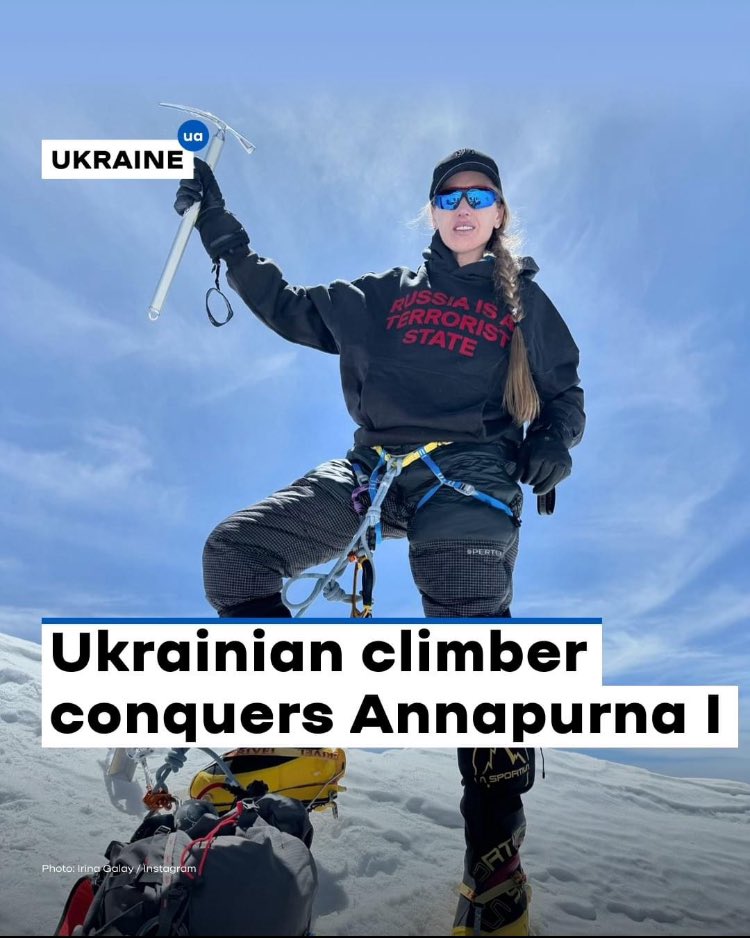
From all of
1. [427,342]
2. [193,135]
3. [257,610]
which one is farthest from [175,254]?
[257,610]

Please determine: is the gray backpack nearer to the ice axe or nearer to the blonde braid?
the blonde braid

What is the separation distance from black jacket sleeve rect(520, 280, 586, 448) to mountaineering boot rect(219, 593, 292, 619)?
1789mm

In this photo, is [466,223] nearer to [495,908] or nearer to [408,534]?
[408,534]

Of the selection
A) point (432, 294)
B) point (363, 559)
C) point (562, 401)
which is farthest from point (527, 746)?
point (432, 294)

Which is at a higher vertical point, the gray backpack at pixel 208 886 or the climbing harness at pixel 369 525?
the climbing harness at pixel 369 525

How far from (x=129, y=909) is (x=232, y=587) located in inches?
61.1

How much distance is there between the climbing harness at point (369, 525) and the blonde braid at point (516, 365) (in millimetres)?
486

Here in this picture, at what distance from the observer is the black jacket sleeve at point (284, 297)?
14.5 ft

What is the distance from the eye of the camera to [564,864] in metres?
4.50

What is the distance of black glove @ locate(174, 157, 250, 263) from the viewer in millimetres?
4434

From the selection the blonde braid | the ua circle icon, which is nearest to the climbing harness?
the blonde braid

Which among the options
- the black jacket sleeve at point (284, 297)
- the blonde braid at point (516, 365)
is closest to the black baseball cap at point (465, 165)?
the blonde braid at point (516, 365)

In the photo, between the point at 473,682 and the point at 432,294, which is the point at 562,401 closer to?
the point at 432,294

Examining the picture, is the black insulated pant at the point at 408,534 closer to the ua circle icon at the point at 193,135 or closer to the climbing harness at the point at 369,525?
the climbing harness at the point at 369,525
